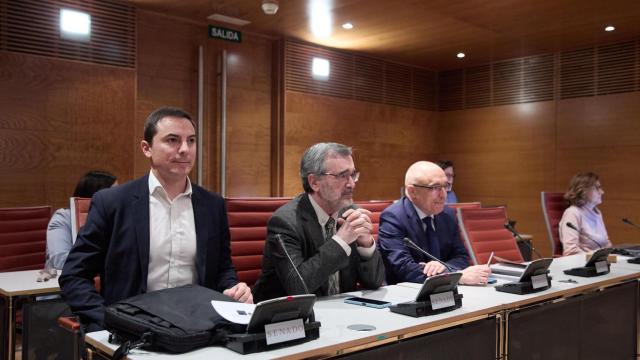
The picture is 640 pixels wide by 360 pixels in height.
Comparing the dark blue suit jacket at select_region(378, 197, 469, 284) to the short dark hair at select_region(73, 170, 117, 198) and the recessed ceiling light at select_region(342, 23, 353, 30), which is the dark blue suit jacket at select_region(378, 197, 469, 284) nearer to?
the short dark hair at select_region(73, 170, 117, 198)

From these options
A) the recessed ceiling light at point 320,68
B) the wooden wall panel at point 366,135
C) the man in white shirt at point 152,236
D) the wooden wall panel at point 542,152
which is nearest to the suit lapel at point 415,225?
the man in white shirt at point 152,236

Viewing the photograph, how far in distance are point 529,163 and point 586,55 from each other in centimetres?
161

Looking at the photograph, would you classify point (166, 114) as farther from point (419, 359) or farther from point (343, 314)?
point (419, 359)

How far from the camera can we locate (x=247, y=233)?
2.87 meters

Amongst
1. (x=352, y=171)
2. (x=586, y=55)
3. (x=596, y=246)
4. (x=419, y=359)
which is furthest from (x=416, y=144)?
(x=419, y=359)

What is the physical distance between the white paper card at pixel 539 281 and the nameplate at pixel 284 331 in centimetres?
126

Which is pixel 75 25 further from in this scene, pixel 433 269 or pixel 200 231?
pixel 433 269

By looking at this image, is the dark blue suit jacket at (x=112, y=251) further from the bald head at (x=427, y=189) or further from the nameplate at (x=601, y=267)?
the nameplate at (x=601, y=267)

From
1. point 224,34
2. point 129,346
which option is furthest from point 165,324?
point 224,34

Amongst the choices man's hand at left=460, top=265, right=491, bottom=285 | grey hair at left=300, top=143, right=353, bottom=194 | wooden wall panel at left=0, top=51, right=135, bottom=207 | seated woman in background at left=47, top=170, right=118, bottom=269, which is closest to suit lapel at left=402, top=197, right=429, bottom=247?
man's hand at left=460, top=265, right=491, bottom=285

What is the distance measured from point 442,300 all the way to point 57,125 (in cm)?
465

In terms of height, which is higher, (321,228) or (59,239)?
(321,228)

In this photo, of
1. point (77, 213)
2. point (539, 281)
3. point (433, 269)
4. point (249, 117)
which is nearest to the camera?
point (539, 281)

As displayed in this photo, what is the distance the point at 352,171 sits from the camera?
2.40 m
